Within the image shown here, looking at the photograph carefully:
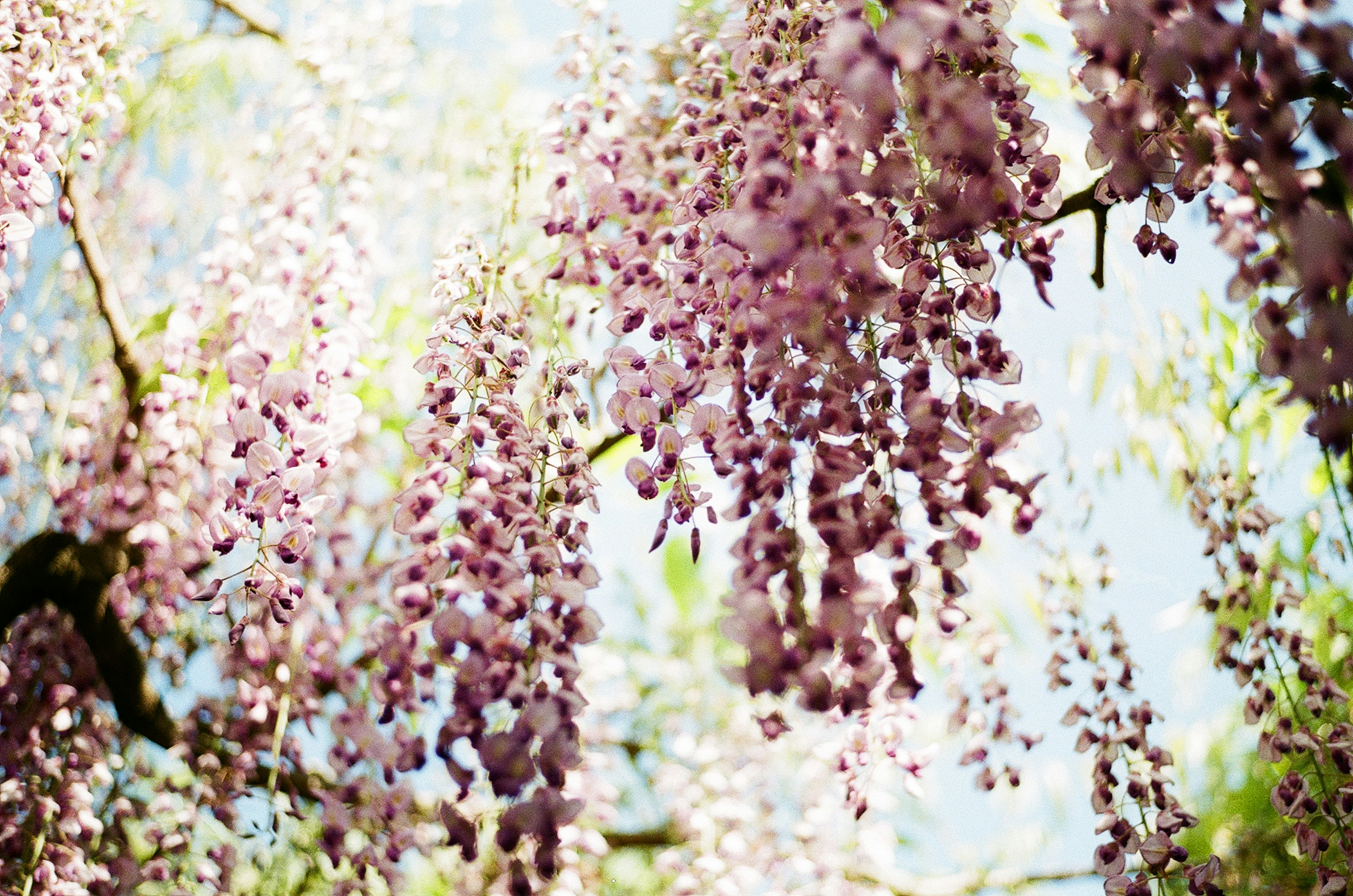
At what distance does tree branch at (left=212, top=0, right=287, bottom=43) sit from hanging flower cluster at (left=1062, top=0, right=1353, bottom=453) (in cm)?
191

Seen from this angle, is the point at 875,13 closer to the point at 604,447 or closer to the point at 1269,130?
the point at 604,447

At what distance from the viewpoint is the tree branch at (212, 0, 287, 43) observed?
6.70 ft

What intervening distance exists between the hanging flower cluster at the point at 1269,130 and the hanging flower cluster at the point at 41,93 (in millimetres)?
1216

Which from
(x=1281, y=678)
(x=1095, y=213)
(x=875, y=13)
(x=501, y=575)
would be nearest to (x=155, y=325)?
(x=501, y=575)

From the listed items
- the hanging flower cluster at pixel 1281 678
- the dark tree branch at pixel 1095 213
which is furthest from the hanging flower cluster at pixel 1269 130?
the hanging flower cluster at pixel 1281 678

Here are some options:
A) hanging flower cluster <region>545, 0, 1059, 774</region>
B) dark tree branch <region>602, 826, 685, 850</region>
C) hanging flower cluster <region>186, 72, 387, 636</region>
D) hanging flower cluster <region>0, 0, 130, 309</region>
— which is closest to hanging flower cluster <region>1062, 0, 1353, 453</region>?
hanging flower cluster <region>545, 0, 1059, 774</region>

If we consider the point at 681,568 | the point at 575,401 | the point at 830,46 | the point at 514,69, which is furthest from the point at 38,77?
the point at 681,568

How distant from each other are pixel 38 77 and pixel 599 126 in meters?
0.74

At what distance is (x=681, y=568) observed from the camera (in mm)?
2676

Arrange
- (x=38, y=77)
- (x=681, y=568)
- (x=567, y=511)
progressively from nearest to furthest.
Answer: (x=567, y=511) → (x=38, y=77) → (x=681, y=568)

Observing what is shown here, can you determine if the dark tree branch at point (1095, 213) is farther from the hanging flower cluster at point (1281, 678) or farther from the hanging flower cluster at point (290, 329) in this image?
the hanging flower cluster at point (290, 329)

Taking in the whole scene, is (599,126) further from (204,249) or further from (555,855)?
(204,249)

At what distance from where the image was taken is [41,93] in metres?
1.21

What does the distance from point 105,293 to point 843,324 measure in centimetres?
133
